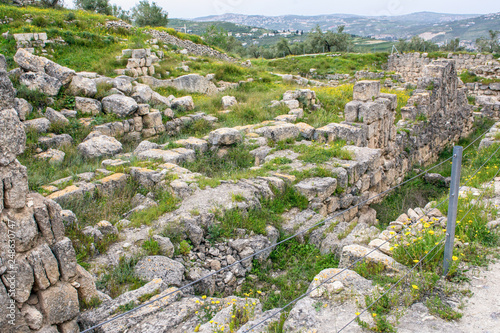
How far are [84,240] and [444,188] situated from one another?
9.67 metres

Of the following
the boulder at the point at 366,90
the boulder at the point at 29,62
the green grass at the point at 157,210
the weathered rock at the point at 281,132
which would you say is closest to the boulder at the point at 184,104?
the weathered rock at the point at 281,132

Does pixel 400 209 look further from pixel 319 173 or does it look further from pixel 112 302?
pixel 112 302

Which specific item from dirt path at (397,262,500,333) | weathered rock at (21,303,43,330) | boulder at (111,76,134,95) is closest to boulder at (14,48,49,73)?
boulder at (111,76,134,95)

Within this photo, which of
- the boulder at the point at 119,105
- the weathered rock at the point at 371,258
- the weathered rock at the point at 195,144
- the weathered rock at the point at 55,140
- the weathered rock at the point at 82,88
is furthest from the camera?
the weathered rock at the point at 82,88

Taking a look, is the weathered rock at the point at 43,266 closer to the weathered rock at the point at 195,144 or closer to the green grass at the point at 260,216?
the green grass at the point at 260,216

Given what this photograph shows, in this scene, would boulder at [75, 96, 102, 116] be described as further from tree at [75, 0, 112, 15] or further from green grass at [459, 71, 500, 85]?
tree at [75, 0, 112, 15]

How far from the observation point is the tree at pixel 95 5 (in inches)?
1292

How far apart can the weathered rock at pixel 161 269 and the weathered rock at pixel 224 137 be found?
5301 mm

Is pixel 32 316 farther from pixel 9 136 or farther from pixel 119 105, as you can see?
pixel 119 105

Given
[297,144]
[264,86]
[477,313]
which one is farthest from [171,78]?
[477,313]

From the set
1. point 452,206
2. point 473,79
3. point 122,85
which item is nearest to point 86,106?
point 122,85

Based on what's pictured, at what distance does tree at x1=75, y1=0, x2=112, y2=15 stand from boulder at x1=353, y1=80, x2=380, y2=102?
29540 millimetres

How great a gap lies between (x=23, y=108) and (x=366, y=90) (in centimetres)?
1041

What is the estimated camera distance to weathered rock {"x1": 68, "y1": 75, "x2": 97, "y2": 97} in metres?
12.7
